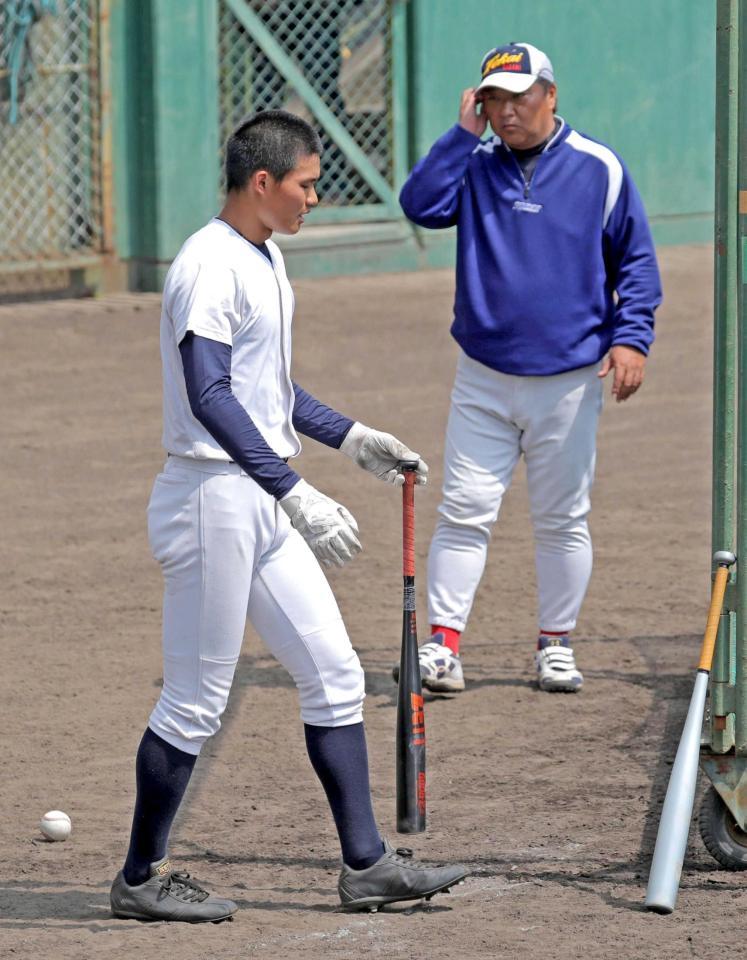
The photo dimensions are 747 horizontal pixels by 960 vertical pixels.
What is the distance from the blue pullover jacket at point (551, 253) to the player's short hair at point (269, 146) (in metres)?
1.84

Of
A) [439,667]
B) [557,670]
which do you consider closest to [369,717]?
[439,667]

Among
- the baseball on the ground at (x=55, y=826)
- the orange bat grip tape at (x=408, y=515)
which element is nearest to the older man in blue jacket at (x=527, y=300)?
the orange bat grip tape at (x=408, y=515)

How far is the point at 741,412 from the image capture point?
15.8 feet

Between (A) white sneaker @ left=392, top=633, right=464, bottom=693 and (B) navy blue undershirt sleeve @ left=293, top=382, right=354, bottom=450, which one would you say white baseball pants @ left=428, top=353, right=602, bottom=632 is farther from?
(B) navy blue undershirt sleeve @ left=293, top=382, right=354, bottom=450

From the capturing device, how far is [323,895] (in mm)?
4832

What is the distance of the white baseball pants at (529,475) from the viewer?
643 centimetres

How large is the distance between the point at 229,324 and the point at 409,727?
1.24 meters

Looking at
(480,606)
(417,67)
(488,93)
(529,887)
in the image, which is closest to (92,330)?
(417,67)

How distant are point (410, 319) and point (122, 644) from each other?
634 cm

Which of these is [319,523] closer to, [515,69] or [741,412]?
[741,412]

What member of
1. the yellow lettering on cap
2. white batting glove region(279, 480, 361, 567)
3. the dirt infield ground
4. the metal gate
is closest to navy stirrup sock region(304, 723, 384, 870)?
the dirt infield ground

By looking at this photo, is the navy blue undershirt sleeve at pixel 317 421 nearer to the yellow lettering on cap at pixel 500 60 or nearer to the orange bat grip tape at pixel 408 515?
the orange bat grip tape at pixel 408 515

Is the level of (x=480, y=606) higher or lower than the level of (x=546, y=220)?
lower

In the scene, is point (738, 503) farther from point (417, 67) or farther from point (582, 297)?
point (417, 67)
